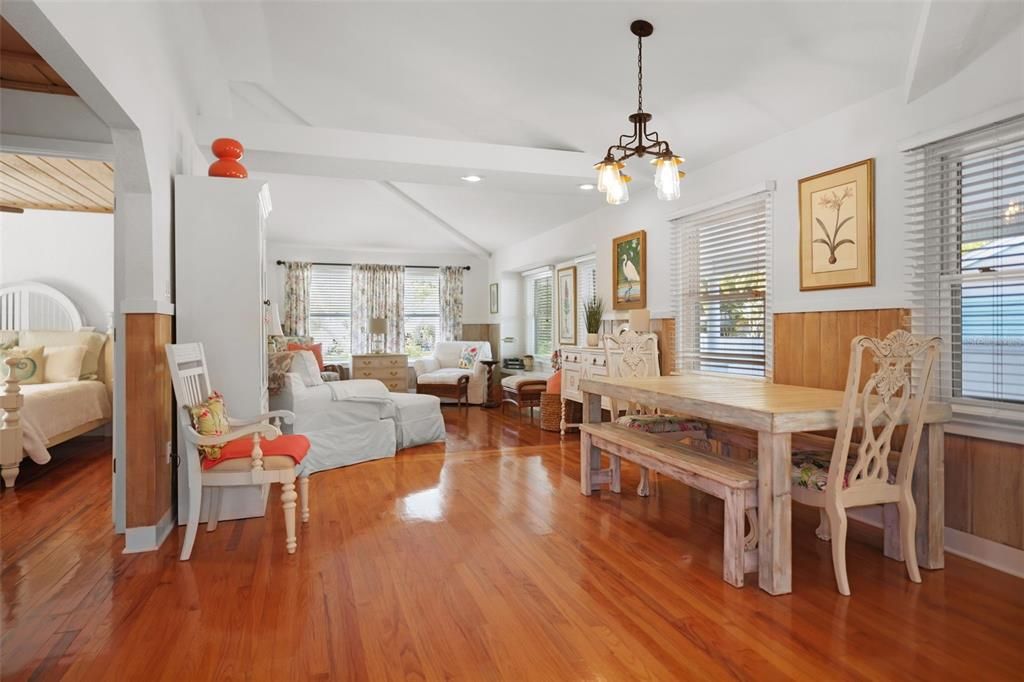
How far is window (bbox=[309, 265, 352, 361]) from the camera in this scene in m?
8.72

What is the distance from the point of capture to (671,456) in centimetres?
293

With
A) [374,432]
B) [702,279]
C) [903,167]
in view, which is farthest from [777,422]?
[374,432]

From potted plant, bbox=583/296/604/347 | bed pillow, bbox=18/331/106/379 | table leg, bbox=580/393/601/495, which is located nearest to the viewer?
Answer: table leg, bbox=580/393/601/495

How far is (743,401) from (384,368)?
20.6 ft

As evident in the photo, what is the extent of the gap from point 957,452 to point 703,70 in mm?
2468

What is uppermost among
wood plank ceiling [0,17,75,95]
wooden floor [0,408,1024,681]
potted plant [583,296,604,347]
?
wood plank ceiling [0,17,75,95]

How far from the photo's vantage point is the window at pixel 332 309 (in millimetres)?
8719

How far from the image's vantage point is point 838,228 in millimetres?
3393

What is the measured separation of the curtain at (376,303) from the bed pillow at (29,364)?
3.99 m

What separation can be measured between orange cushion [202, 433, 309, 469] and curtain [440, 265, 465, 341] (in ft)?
19.9

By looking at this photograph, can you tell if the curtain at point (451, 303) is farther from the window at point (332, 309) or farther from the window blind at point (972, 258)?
the window blind at point (972, 258)

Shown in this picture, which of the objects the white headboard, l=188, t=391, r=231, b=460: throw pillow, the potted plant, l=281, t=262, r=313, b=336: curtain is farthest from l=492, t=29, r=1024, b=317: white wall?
the white headboard

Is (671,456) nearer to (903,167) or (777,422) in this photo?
(777,422)

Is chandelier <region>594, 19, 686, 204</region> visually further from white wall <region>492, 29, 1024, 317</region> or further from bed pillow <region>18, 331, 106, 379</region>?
A: bed pillow <region>18, 331, 106, 379</region>
